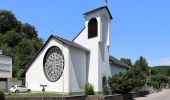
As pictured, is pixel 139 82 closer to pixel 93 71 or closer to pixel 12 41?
pixel 93 71

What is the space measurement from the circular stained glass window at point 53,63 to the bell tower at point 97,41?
4908 mm

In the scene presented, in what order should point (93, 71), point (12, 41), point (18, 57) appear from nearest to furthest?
point (93, 71), point (18, 57), point (12, 41)

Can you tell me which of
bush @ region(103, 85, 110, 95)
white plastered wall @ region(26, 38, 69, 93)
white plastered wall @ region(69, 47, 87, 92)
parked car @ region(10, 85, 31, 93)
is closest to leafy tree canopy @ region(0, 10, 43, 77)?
parked car @ region(10, 85, 31, 93)

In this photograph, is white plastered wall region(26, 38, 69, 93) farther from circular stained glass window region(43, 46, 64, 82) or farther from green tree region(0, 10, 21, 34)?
green tree region(0, 10, 21, 34)

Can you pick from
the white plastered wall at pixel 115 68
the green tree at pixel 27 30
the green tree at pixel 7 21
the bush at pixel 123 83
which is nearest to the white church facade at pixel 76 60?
the white plastered wall at pixel 115 68

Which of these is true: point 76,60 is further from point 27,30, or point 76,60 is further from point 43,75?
point 27,30

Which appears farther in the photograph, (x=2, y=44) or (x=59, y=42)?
(x=2, y=44)

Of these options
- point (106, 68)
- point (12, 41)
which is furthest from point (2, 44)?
point (106, 68)

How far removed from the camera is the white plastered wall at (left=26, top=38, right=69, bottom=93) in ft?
146

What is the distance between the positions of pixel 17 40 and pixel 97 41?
52.2 meters

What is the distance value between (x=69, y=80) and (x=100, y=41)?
8.46 metres

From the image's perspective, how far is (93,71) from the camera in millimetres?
48781

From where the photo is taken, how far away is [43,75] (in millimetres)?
48562

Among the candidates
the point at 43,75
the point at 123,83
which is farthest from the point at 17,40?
the point at 123,83
